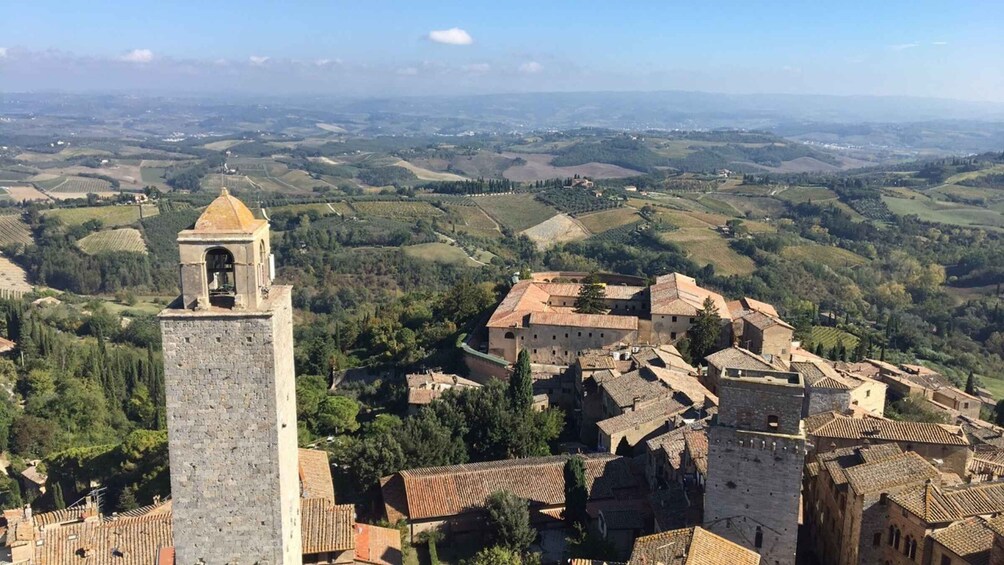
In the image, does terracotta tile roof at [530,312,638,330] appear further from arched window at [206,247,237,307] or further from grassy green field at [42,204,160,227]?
grassy green field at [42,204,160,227]

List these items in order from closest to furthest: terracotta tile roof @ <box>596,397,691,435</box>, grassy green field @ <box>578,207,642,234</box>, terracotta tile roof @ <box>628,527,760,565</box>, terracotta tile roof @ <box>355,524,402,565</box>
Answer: terracotta tile roof @ <box>628,527,760,565</box> < terracotta tile roof @ <box>355,524,402,565</box> < terracotta tile roof @ <box>596,397,691,435</box> < grassy green field @ <box>578,207,642,234</box>

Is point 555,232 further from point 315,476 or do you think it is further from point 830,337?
point 315,476

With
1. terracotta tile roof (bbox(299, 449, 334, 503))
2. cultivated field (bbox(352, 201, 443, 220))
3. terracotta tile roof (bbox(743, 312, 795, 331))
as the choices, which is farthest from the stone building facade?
cultivated field (bbox(352, 201, 443, 220))

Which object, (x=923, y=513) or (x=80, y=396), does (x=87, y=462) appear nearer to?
(x=80, y=396)

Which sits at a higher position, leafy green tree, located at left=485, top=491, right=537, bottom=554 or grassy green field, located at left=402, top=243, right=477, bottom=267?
leafy green tree, located at left=485, top=491, right=537, bottom=554

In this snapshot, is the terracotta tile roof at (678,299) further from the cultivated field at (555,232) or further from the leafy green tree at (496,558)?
the cultivated field at (555,232)

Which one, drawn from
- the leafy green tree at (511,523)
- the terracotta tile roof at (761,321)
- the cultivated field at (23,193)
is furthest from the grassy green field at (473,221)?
the leafy green tree at (511,523)

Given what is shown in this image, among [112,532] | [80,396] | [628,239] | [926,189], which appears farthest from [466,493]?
[926,189]

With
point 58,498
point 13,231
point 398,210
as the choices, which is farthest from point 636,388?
point 13,231
